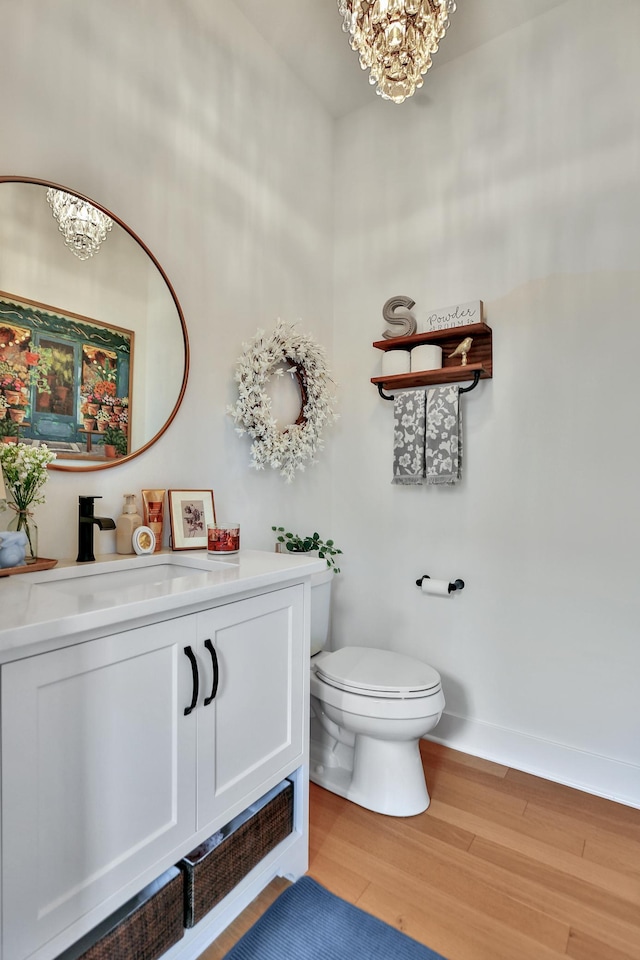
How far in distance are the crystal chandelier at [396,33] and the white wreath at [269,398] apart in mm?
913

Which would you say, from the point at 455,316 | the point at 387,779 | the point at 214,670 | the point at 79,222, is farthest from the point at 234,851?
the point at 455,316

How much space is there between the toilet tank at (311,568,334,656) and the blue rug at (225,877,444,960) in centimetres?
83

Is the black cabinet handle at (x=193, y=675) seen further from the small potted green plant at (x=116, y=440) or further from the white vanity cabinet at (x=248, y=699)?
the small potted green plant at (x=116, y=440)

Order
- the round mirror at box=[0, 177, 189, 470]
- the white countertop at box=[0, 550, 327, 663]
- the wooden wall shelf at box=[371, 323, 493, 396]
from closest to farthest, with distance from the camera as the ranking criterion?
the white countertop at box=[0, 550, 327, 663], the round mirror at box=[0, 177, 189, 470], the wooden wall shelf at box=[371, 323, 493, 396]

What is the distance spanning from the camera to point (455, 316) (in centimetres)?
214

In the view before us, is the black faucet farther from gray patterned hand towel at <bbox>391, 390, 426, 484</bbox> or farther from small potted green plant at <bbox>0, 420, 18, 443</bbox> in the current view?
gray patterned hand towel at <bbox>391, 390, 426, 484</bbox>

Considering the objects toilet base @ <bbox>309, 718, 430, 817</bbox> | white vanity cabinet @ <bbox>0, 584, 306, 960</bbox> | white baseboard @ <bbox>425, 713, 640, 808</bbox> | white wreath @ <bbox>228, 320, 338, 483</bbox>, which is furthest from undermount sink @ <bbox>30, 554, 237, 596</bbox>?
white baseboard @ <bbox>425, 713, 640, 808</bbox>

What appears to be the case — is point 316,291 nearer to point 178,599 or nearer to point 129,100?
point 129,100

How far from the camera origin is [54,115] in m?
1.41

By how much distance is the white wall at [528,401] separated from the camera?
1.84 meters

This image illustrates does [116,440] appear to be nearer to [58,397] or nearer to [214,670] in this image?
[58,397]

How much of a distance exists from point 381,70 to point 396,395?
1.18m

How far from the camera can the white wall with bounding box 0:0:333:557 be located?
1407 millimetres

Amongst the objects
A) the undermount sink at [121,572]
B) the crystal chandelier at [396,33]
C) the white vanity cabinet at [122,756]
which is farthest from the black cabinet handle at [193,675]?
the crystal chandelier at [396,33]
